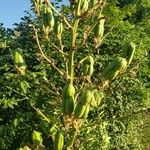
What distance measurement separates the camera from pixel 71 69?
4715mm

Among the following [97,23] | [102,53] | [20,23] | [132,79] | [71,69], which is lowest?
[71,69]

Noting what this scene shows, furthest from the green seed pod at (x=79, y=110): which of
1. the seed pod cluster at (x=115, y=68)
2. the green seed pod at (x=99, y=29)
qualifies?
the green seed pod at (x=99, y=29)

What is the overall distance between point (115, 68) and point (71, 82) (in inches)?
22.1

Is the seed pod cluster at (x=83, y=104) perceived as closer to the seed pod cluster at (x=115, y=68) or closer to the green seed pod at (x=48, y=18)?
the seed pod cluster at (x=115, y=68)

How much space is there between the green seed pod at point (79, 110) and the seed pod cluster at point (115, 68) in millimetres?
362

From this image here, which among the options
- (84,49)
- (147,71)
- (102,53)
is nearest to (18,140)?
(84,49)

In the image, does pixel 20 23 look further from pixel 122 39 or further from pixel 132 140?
pixel 132 140

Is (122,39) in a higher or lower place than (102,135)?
higher

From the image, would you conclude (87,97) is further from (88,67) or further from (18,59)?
(18,59)

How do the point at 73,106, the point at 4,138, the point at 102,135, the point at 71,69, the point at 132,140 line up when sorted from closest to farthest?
the point at 73,106
the point at 71,69
the point at 102,135
the point at 4,138
the point at 132,140

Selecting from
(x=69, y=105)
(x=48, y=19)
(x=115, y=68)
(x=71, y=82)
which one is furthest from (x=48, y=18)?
(x=69, y=105)

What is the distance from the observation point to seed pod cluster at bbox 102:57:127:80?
420cm

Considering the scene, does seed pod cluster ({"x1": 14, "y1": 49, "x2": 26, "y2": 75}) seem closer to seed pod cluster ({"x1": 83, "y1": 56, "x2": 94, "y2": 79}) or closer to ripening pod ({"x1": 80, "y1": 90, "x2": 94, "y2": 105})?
seed pod cluster ({"x1": 83, "y1": 56, "x2": 94, "y2": 79})

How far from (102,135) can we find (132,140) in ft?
9.79
